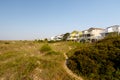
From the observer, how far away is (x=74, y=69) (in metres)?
13.4

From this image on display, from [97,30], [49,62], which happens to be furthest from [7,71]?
[97,30]

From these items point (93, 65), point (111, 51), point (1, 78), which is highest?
point (111, 51)

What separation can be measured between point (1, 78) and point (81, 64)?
6832mm

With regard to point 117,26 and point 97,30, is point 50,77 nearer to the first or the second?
point 117,26

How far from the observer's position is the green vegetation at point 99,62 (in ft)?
39.1

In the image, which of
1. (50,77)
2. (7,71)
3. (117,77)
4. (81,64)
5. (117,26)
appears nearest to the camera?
(117,77)

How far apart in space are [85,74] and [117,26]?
35174mm

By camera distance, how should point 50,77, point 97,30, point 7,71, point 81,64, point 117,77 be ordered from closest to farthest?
point 117,77
point 50,77
point 81,64
point 7,71
point 97,30

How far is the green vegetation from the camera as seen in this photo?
1193 centimetres

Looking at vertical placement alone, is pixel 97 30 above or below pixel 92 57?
above

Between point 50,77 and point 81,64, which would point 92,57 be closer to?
point 81,64

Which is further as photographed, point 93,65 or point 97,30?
point 97,30

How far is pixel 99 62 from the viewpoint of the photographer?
12.8m

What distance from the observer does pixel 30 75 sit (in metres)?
12.6
